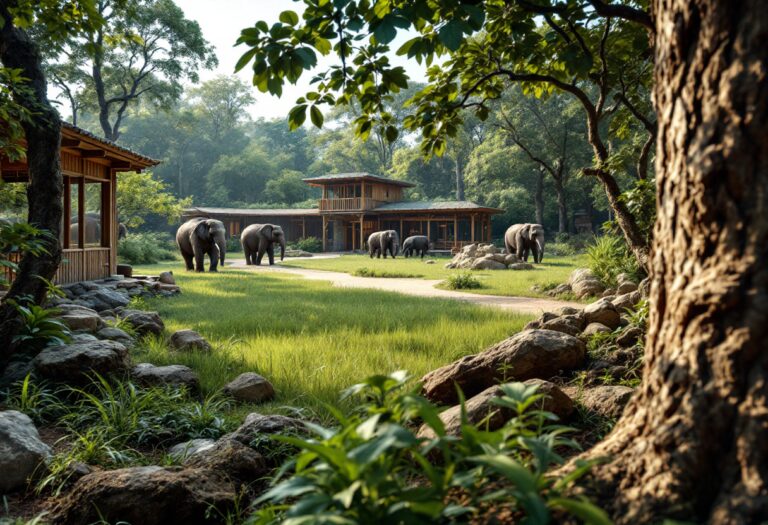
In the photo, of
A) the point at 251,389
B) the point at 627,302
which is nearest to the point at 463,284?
the point at 627,302

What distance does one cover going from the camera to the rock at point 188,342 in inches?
223

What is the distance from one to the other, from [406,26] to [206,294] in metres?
10.2

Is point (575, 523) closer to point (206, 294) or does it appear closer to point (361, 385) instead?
point (361, 385)

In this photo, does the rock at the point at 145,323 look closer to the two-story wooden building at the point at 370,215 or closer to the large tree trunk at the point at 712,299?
the large tree trunk at the point at 712,299

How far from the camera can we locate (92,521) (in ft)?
7.83

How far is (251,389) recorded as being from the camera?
423 centimetres

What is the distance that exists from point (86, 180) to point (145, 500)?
12114 millimetres

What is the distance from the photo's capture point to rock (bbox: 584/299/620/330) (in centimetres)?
539

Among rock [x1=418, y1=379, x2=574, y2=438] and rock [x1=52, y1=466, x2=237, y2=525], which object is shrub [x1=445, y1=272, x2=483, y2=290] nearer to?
rock [x1=418, y1=379, x2=574, y2=438]

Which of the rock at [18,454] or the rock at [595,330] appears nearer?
the rock at [18,454]

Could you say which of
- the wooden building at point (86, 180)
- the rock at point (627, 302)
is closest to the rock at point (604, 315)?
the rock at point (627, 302)

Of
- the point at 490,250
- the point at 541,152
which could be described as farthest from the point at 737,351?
the point at 541,152

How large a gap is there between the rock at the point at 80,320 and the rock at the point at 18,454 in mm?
2842

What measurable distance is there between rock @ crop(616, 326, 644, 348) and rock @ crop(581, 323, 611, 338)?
0.99ft
